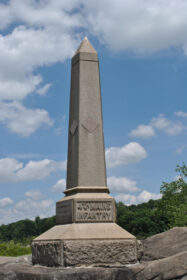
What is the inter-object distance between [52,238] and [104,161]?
2114mm

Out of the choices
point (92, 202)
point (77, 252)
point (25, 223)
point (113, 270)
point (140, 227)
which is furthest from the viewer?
point (25, 223)

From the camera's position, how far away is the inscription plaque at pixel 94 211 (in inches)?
282

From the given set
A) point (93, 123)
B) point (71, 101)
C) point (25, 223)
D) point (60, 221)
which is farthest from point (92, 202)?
point (25, 223)

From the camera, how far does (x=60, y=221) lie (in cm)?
772

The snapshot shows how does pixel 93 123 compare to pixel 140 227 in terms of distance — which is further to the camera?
pixel 140 227

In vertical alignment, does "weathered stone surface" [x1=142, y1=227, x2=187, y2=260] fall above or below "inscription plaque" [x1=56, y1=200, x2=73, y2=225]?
below

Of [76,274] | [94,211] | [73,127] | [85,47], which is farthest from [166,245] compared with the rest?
[85,47]

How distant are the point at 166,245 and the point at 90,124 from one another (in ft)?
11.0

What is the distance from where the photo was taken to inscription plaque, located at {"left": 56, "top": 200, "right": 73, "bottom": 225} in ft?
23.8

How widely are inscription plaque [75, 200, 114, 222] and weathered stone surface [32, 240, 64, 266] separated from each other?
2.53ft

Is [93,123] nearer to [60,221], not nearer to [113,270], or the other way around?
[60,221]

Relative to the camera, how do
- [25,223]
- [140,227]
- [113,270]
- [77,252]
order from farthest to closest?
[25,223] → [140,227] → [77,252] → [113,270]

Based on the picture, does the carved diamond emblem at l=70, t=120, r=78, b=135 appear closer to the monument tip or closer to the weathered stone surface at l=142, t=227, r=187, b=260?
the monument tip

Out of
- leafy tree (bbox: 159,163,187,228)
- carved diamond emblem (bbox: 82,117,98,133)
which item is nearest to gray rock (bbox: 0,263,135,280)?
carved diamond emblem (bbox: 82,117,98,133)
